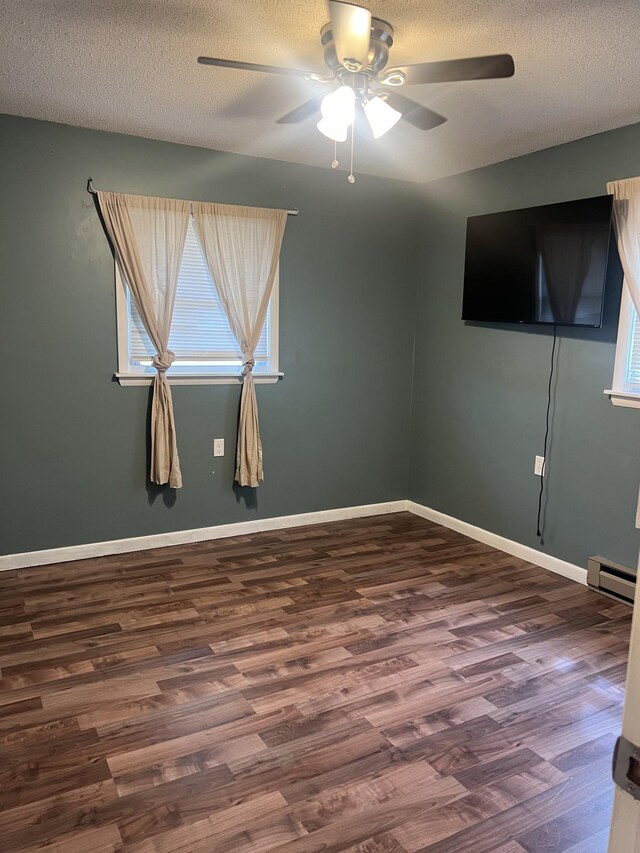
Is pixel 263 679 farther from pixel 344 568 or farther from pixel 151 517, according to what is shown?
pixel 151 517

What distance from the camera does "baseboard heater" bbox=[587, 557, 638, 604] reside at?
336cm

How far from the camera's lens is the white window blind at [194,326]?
3877mm

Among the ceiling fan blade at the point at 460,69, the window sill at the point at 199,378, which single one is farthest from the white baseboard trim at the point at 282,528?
the ceiling fan blade at the point at 460,69

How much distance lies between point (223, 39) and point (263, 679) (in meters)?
2.58

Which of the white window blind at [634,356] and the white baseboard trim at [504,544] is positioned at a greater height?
the white window blind at [634,356]

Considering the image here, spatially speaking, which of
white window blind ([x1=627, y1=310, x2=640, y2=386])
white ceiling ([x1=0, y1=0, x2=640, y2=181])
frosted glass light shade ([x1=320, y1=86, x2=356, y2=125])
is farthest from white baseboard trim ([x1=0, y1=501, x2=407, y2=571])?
frosted glass light shade ([x1=320, y1=86, x2=356, y2=125])

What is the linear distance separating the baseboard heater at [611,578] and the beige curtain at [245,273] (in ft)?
7.09

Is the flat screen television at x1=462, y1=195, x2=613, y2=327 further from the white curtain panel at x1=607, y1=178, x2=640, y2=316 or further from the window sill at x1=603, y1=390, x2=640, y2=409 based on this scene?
the window sill at x1=603, y1=390, x2=640, y2=409

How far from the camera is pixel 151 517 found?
4027 millimetres

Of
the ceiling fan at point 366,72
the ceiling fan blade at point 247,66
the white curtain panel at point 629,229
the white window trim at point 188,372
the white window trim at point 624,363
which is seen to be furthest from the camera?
the white window trim at point 188,372

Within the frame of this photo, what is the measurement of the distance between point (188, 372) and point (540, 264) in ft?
7.47

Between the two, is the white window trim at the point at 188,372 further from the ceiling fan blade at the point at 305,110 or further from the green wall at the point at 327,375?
the ceiling fan blade at the point at 305,110

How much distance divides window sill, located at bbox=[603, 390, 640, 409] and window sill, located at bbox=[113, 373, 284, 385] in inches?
83.4

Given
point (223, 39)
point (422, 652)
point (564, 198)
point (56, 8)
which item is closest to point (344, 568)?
point (422, 652)
